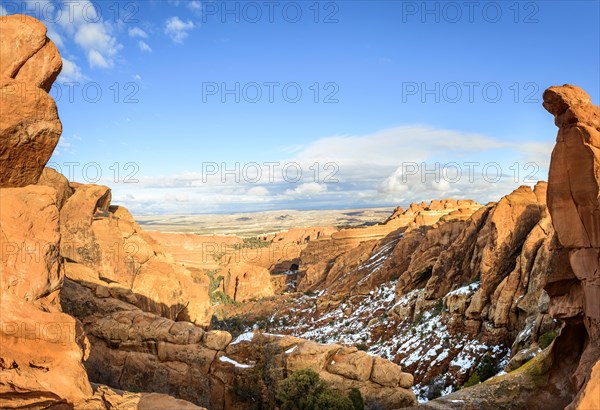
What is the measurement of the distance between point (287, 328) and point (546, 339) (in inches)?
1463

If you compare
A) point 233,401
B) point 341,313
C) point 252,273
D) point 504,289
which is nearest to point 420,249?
point 341,313

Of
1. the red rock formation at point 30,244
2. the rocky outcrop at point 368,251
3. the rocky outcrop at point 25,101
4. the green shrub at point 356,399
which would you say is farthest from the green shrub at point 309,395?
the rocky outcrop at point 368,251

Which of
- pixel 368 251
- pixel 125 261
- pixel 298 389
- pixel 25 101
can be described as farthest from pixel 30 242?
pixel 368 251

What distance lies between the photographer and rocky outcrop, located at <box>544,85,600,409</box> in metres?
15.5

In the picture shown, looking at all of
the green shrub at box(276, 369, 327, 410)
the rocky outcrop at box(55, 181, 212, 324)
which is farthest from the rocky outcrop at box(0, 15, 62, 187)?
the rocky outcrop at box(55, 181, 212, 324)

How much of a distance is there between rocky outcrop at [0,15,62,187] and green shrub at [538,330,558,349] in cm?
2581

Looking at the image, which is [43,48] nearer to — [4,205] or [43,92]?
[43,92]

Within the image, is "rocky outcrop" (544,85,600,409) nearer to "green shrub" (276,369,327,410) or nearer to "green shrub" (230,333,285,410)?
"green shrub" (276,369,327,410)

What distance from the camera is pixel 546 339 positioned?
2408 cm

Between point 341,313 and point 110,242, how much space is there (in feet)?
106

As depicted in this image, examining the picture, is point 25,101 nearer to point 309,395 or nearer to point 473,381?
point 309,395

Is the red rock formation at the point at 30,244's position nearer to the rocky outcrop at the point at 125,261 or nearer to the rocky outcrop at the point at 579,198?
the rocky outcrop at the point at 579,198

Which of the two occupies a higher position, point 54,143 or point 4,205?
point 54,143

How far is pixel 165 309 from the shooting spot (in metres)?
33.0
